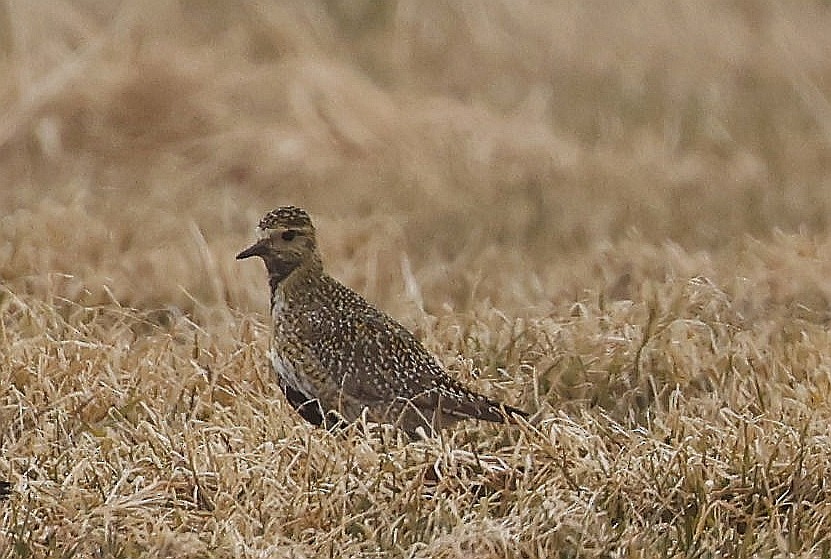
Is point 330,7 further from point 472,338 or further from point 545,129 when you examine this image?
point 472,338

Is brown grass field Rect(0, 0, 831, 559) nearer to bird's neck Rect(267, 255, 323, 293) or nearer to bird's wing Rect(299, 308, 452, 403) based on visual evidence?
bird's wing Rect(299, 308, 452, 403)

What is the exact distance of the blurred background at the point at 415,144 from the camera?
7.84 metres

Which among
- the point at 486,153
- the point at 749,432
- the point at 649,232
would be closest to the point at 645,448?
the point at 749,432

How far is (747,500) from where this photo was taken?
524cm

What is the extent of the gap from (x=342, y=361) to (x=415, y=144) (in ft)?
13.4

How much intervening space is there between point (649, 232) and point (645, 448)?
127 inches

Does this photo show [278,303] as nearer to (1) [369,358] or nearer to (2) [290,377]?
(2) [290,377]

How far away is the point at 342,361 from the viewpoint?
5598mm

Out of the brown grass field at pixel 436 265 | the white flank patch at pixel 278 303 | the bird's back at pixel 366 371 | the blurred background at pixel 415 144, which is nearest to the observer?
the brown grass field at pixel 436 265

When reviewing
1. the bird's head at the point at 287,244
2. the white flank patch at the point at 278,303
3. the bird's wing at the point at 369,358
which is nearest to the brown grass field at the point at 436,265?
the bird's wing at the point at 369,358

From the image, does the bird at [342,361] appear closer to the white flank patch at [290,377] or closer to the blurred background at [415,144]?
the white flank patch at [290,377]

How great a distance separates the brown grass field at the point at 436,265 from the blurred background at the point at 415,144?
0.07 feet

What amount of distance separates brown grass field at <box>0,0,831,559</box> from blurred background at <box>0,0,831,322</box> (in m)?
0.02

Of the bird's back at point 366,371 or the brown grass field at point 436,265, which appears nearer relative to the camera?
the brown grass field at point 436,265
